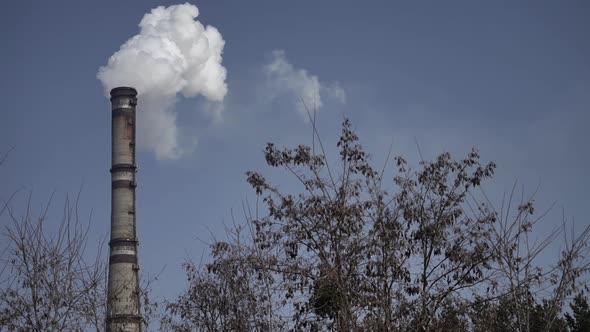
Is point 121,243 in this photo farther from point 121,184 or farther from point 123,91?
point 123,91

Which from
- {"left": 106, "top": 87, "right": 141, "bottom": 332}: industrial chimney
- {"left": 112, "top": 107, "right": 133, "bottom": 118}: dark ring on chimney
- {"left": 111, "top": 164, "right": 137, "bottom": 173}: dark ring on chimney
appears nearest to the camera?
{"left": 106, "top": 87, "right": 141, "bottom": 332}: industrial chimney

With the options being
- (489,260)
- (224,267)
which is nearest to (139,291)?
(224,267)

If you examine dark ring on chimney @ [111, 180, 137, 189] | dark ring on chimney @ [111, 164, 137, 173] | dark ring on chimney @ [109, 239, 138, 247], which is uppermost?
dark ring on chimney @ [111, 164, 137, 173]

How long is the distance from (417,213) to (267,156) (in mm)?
3417

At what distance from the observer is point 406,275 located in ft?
48.8

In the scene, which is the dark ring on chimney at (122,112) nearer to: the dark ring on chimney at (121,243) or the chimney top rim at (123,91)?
the chimney top rim at (123,91)

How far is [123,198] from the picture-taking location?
33.5 m

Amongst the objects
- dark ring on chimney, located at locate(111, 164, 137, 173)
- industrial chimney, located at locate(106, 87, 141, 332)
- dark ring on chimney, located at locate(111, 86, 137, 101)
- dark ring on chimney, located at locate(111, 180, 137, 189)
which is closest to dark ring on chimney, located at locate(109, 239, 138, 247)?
industrial chimney, located at locate(106, 87, 141, 332)

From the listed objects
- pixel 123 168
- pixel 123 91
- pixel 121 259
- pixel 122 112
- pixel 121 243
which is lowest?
pixel 121 259

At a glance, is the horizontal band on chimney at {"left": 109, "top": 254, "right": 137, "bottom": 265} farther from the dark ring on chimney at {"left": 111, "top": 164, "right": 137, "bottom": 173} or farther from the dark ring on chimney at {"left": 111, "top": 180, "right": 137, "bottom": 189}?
the dark ring on chimney at {"left": 111, "top": 164, "right": 137, "bottom": 173}

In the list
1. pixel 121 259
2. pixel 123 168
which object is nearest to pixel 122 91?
pixel 123 168

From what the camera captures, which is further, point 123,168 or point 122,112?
point 122,112

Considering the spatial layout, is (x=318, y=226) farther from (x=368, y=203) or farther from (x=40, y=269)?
(x=40, y=269)

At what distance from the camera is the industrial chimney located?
1277 inches
